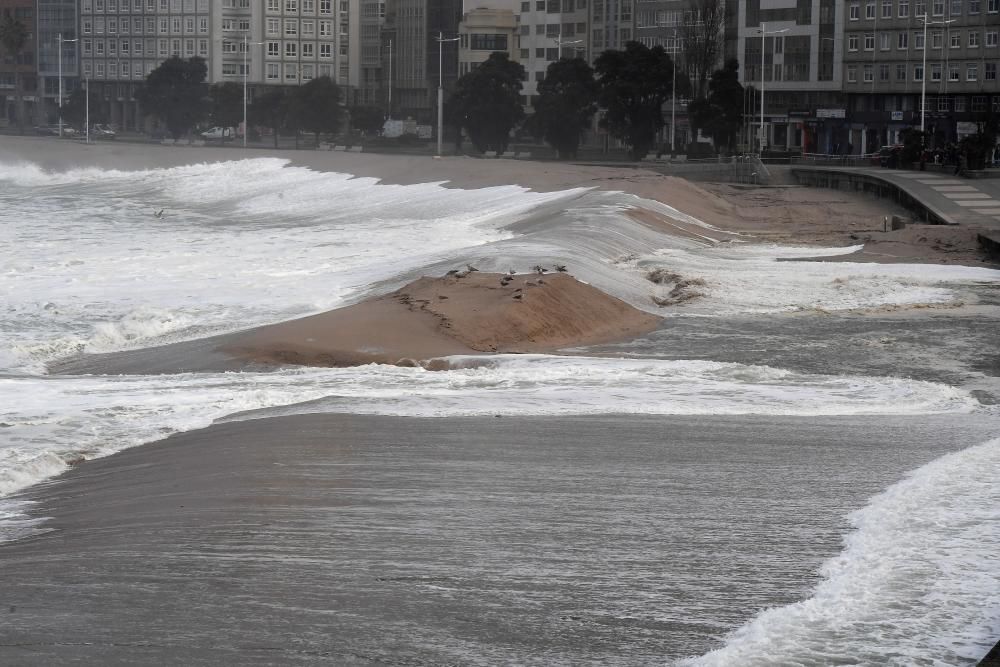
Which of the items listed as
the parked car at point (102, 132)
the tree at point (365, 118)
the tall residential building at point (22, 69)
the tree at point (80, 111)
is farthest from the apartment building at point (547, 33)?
the tall residential building at point (22, 69)

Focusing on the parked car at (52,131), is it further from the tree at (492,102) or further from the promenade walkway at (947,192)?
the promenade walkway at (947,192)

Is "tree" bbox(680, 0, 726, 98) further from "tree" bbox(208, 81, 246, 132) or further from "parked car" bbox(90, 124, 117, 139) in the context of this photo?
"parked car" bbox(90, 124, 117, 139)

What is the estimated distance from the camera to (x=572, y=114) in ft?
284

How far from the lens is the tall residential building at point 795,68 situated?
94.1 m

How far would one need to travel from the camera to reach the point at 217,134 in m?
124

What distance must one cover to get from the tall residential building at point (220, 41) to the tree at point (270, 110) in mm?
14740

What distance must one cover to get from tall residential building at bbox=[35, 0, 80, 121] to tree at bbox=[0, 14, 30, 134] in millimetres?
1964

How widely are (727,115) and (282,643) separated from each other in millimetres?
80608

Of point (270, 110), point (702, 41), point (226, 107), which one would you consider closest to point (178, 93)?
point (226, 107)

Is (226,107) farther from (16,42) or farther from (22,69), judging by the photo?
(22,69)

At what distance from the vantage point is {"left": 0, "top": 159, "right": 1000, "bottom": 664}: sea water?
8.91 meters

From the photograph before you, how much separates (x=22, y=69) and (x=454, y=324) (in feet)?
445

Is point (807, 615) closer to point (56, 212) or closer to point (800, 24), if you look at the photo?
point (56, 212)

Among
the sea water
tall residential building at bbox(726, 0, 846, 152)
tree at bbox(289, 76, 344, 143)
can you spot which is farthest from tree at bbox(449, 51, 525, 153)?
the sea water
